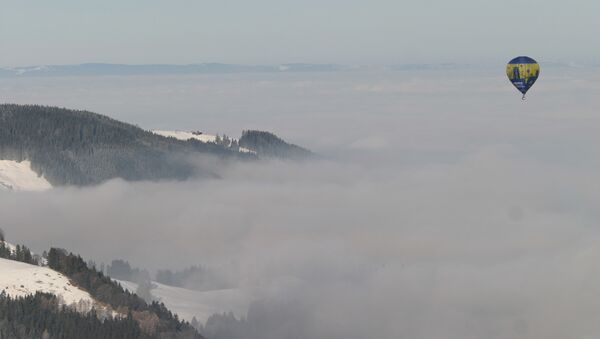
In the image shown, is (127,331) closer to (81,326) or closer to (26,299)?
(81,326)

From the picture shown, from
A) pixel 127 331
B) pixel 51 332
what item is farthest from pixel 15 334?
pixel 127 331

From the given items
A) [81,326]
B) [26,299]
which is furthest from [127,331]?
[26,299]

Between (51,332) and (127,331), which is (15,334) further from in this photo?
(127,331)

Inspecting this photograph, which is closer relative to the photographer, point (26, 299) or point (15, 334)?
point (15, 334)

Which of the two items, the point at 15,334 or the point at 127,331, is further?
the point at 127,331

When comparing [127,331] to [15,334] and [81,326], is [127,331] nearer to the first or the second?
[81,326]
